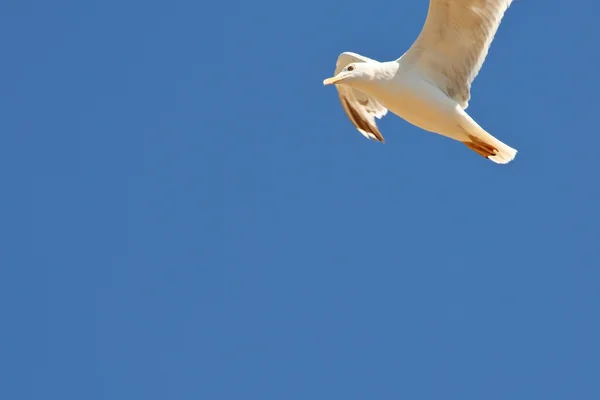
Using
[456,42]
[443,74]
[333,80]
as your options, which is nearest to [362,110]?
[333,80]

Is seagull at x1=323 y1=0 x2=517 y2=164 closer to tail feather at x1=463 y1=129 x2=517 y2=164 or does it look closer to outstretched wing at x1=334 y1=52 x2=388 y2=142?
tail feather at x1=463 y1=129 x2=517 y2=164

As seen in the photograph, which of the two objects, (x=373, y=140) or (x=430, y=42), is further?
(x=373, y=140)

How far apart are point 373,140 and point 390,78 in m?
1.79

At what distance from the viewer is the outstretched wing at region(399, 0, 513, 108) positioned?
13469 millimetres

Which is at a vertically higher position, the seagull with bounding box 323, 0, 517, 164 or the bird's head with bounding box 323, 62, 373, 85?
the bird's head with bounding box 323, 62, 373, 85

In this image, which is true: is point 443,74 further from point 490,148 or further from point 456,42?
point 490,148

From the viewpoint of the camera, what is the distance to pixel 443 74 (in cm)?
1404

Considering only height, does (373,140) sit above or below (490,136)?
above

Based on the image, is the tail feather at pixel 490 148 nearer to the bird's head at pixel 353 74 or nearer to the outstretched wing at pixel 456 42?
the outstretched wing at pixel 456 42

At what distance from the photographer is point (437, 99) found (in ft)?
45.1

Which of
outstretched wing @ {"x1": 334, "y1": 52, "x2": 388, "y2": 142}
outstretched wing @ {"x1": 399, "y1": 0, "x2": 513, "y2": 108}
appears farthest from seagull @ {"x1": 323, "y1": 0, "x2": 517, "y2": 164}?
outstretched wing @ {"x1": 334, "y1": 52, "x2": 388, "y2": 142}

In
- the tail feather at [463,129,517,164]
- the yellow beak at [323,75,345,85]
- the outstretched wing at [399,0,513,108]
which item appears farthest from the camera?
the yellow beak at [323,75,345,85]

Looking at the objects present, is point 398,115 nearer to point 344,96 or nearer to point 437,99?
point 437,99

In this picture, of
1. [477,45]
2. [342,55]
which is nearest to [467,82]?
[477,45]
